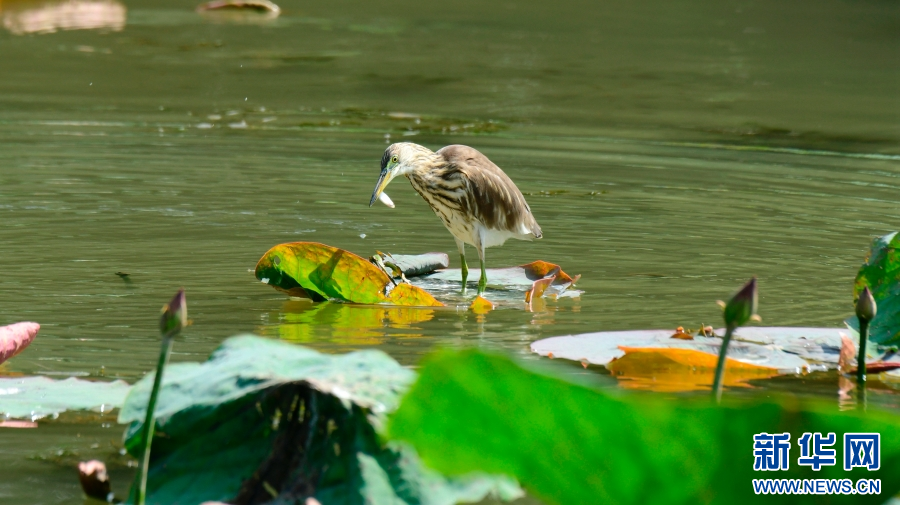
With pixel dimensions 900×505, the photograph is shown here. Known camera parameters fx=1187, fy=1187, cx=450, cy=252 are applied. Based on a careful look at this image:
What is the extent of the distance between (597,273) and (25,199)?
124 inches

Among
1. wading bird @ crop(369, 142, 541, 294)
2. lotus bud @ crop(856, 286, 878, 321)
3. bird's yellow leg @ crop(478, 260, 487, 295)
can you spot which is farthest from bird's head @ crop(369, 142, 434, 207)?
lotus bud @ crop(856, 286, 878, 321)

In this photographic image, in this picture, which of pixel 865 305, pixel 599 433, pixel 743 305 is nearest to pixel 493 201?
pixel 865 305

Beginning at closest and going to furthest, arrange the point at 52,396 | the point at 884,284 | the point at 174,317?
the point at 174,317
the point at 52,396
the point at 884,284

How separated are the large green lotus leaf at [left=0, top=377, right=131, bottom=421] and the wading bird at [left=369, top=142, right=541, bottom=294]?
2.90 metres

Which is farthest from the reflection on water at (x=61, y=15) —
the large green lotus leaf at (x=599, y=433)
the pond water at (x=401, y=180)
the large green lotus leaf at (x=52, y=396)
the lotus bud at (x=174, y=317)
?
the large green lotus leaf at (x=599, y=433)

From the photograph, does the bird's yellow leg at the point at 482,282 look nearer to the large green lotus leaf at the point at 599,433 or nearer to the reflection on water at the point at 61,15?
the large green lotus leaf at the point at 599,433

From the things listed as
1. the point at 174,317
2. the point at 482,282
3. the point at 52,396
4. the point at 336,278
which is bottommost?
the point at 482,282

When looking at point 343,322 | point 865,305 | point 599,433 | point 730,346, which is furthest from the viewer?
point 343,322

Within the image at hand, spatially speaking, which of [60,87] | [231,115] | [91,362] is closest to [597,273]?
[91,362]

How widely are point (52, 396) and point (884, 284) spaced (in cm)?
206

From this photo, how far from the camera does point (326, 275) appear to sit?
169 inches

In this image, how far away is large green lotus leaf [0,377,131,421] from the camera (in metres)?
2.38

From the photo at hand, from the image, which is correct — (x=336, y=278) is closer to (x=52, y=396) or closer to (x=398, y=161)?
(x=398, y=161)

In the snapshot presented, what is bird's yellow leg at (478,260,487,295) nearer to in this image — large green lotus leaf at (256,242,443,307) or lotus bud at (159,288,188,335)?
large green lotus leaf at (256,242,443,307)
